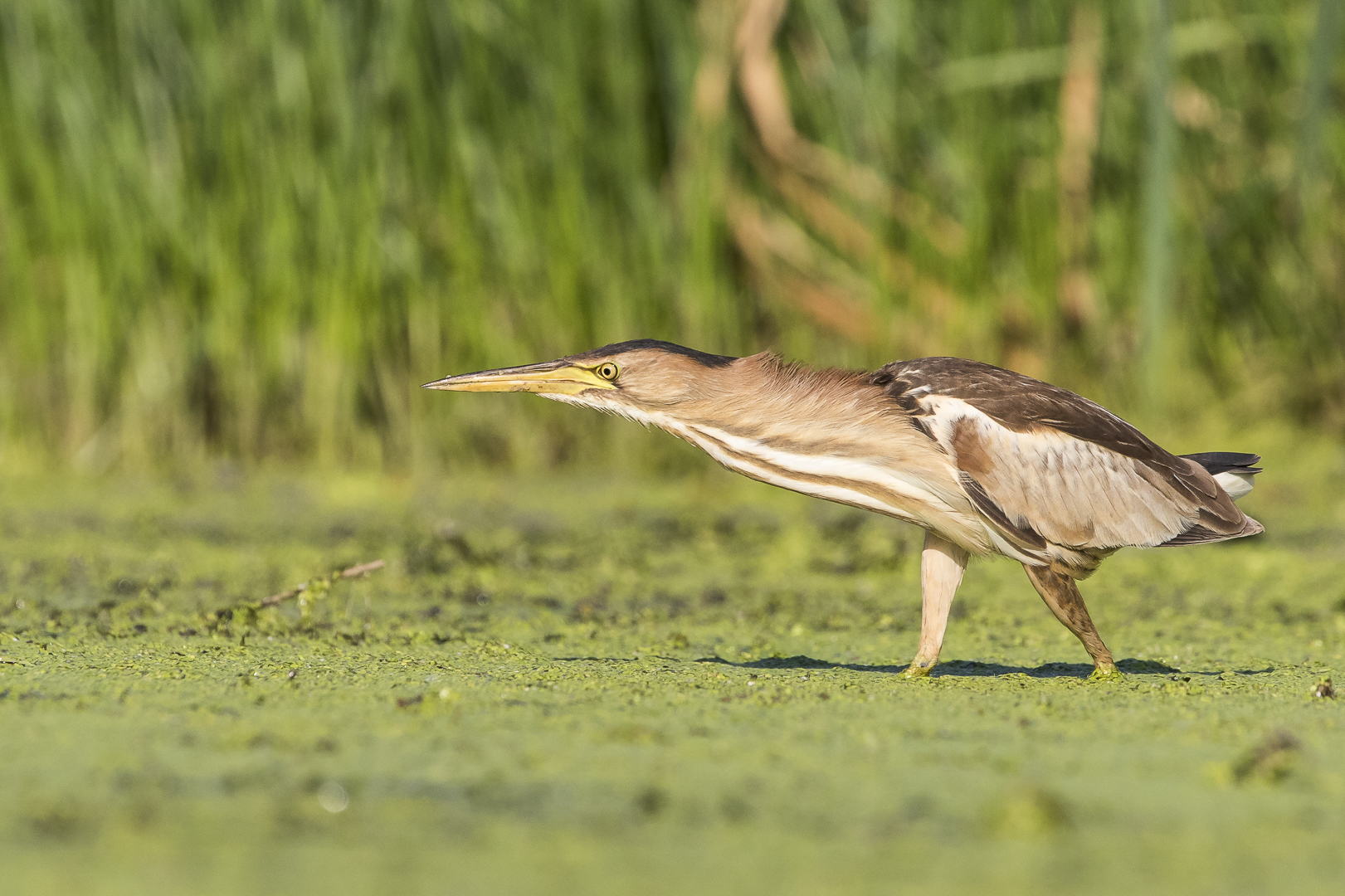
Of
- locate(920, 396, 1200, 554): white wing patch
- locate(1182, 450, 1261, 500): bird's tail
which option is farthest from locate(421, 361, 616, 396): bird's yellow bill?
locate(1182, 450, 1261, 500): bird's tail

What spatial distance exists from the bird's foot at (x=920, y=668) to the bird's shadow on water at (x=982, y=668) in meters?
0.02

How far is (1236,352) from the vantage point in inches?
253

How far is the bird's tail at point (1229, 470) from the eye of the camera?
354cm

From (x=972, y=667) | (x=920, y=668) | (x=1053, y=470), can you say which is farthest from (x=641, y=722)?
(x=1053, y=470)

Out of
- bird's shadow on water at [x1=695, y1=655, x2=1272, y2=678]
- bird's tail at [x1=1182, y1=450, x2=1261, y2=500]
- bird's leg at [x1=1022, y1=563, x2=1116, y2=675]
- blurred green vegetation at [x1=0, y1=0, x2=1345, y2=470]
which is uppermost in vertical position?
blurred green vegetation at [x1=0, y1=0, x2=1345, y2=470]

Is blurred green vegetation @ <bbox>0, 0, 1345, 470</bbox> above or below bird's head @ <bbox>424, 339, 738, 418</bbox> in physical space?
above

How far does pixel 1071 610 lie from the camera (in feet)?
10.1

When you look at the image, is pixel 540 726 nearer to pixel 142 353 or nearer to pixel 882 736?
pixel 882 736

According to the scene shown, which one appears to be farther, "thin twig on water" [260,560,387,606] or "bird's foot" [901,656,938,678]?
"thin twig on water" [260,560,387,606]

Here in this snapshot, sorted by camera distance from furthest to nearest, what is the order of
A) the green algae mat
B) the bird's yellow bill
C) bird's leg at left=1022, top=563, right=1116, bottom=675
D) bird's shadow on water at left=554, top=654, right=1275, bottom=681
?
the bird's yellow bill, bird's shadow on water at left=554, top=654, right=1275, bottom=681, bird's leg at left=1022, top=563, right=1116, bottom=675, the green algae mat

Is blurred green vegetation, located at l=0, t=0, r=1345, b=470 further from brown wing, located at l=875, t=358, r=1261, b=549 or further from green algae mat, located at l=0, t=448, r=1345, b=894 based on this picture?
brown wing, located at l=875, t=358, r=1261, b=549

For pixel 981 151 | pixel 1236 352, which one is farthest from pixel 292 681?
pixel 1236 352

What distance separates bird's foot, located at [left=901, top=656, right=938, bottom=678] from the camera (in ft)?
10.1

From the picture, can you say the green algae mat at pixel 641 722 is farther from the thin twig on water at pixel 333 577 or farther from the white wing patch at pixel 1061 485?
the white wing patch at pixel 1061 485
